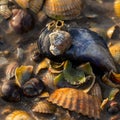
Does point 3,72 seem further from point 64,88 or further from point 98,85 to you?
point 98,85

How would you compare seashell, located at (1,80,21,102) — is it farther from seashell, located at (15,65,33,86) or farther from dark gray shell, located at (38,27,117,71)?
dark gray shell, located at (38,27,117,71)

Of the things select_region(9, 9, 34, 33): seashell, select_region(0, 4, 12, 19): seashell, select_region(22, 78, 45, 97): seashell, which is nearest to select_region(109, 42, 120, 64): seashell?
select_region(22, 78, 45, 97): seashell

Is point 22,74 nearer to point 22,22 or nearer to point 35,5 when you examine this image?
point 22,22

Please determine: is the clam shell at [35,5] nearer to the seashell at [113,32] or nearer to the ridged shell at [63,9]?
the ridged shell at [63,9]

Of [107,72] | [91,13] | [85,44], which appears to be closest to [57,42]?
[85,44]

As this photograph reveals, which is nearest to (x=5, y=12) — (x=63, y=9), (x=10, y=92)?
(x=63, y=9)

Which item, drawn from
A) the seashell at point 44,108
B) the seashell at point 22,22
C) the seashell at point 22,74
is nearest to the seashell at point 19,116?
the seashell at point 44,108
